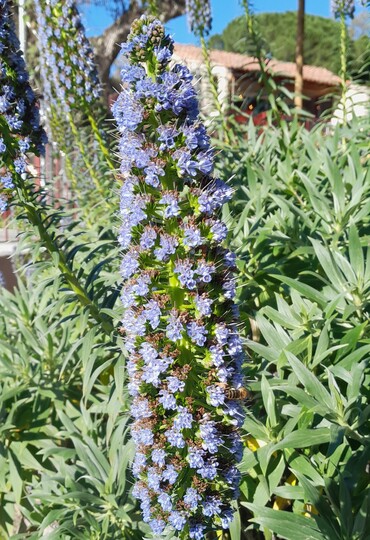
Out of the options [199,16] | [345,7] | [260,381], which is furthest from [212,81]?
[260,381]

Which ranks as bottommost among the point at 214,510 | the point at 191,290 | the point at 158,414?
the point at 214,510

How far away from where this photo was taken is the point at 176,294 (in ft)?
5.08

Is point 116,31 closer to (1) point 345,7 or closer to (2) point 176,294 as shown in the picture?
(1) point 345,7

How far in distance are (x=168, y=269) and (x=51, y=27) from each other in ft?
9.04

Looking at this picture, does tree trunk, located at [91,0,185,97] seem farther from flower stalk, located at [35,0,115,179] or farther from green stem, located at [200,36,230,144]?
flower stalk, located at [35,0,115,179]

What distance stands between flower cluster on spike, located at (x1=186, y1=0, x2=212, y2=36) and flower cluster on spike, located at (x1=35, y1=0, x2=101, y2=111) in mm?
1038

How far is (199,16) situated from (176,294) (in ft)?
11.5

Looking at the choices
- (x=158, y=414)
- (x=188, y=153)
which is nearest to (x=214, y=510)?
(x=158, y=414)

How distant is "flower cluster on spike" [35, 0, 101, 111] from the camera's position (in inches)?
146

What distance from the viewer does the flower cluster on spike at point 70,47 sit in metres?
3.71

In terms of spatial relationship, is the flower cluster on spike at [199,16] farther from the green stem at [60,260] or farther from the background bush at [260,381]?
the green stem at [60,260]

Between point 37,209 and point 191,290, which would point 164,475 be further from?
point 37,209

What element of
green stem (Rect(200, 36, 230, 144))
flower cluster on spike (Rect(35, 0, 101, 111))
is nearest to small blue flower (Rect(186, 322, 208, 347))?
flower cluster on spike (Rect(35, 0, 101, 111))

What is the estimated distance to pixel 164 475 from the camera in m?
1.55
